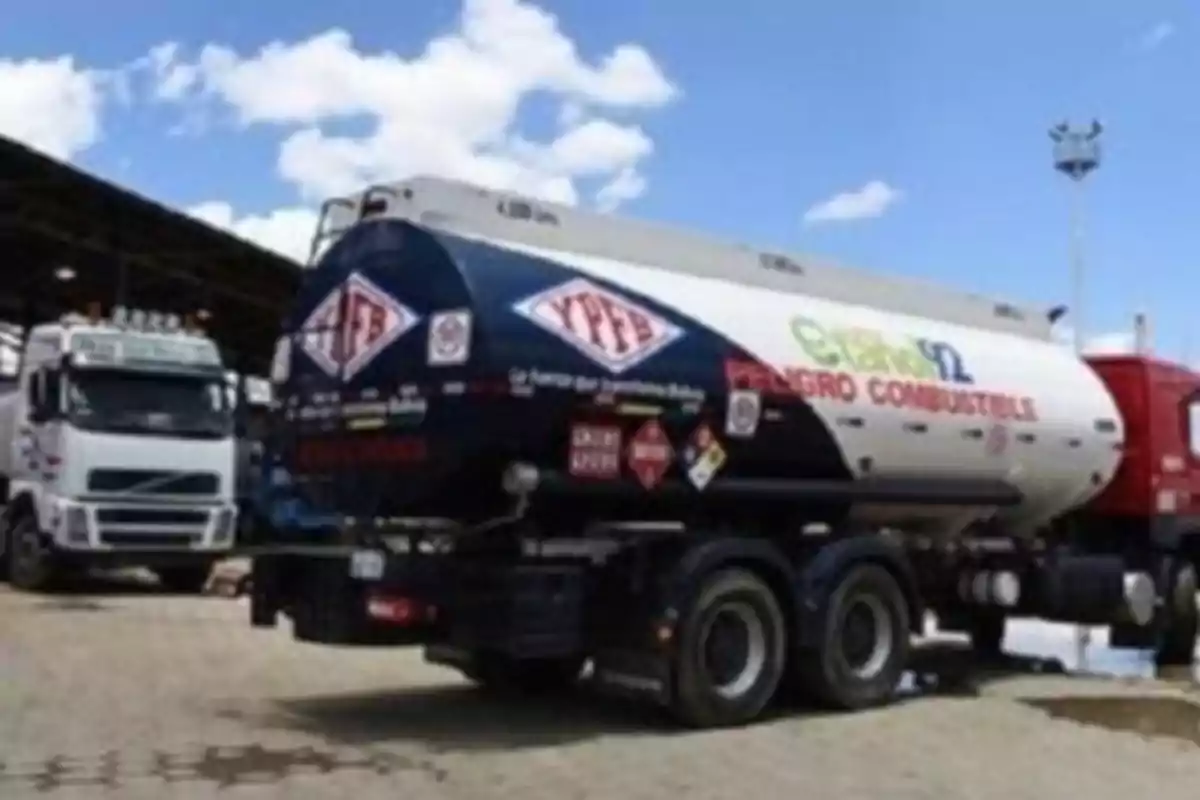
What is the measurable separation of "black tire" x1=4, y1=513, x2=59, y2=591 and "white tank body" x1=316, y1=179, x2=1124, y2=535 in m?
10.7

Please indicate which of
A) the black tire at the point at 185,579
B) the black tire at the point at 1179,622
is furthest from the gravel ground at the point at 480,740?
the black tire at the point at 185,579

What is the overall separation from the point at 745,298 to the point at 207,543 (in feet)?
34.8

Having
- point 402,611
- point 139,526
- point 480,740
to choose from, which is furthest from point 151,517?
point 480,740

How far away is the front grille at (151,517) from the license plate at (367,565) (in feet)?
32.7

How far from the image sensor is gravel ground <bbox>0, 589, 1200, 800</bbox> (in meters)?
8.34

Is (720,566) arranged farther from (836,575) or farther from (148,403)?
(148,403)

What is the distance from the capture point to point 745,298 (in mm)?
11352

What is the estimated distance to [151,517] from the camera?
19.4m

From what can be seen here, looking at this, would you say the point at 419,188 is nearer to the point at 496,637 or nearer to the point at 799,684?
the point at 496,637

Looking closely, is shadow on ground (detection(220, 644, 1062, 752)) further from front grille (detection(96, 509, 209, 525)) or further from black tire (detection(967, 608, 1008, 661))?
front grille (detection(96, 509, 209, 525))

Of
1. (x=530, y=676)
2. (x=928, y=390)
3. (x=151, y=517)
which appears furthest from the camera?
(x=151, y=517)

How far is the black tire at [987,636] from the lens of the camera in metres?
14.6

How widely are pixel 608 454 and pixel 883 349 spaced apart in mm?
3060

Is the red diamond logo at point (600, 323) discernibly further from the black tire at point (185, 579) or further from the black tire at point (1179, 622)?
the black tire at point (185, 579)
